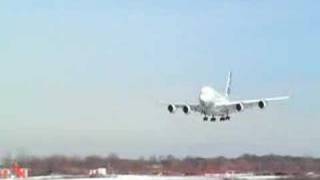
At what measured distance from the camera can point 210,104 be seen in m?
100

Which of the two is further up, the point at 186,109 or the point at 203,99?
the point at 203,99

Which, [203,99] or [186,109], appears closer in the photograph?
[186,109]

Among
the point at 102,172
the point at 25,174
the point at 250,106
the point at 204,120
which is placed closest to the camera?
the point at 204,120

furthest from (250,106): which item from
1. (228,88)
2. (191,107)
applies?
(228,88)

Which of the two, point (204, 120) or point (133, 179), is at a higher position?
point (204, 120)

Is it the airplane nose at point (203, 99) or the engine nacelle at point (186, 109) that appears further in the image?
the airplane nose at point (203, 99)

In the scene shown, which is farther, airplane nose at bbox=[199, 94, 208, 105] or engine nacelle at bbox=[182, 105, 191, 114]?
airplane nose at bbox=[199, 94, 208, 105]

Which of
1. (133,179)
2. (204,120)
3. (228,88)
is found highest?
(228,88)

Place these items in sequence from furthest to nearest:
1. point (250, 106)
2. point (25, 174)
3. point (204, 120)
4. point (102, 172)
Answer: point (102, 172) → point (25, 174) → point (250, 106) → point (204, 120)

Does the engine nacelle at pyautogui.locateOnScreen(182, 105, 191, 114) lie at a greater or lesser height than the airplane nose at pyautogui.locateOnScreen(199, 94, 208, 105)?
lesser

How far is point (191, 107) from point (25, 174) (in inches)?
1778

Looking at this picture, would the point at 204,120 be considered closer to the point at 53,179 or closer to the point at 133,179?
the point at 133,179

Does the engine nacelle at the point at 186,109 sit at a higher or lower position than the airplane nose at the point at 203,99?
lower

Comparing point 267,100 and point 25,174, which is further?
point 25,174
